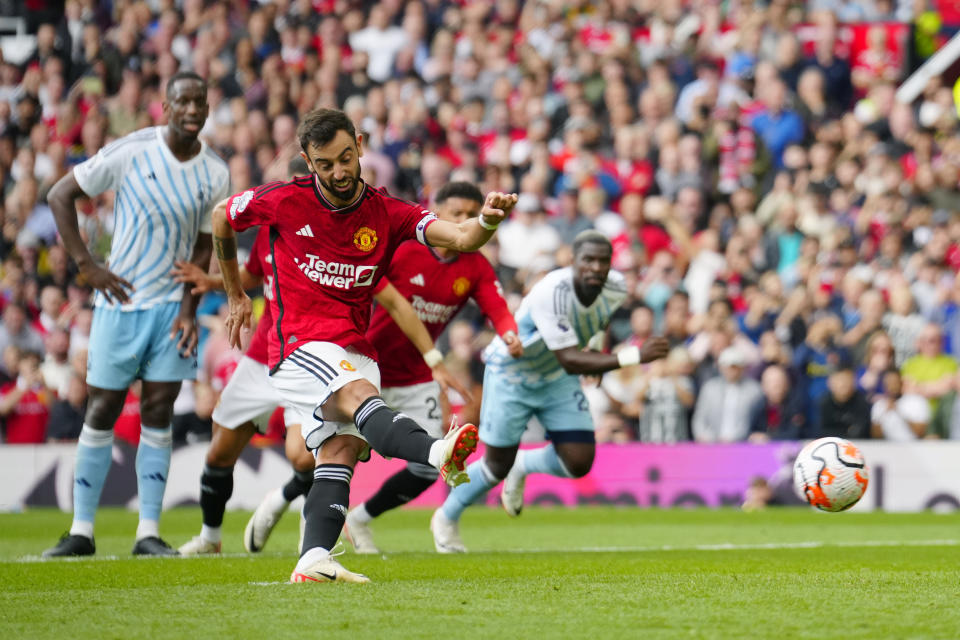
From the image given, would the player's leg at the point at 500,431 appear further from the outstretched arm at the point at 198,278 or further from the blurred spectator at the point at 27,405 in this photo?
the blurred spectator at the point at 27,405

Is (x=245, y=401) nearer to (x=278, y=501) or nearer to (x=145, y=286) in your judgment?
(x=278, y=501)

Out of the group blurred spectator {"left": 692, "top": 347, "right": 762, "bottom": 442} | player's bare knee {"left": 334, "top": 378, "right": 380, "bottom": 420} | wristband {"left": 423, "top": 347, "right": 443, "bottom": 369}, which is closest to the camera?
player's bare knee {"left": 334, "top": 378, "right": 380, "bottom": 420}

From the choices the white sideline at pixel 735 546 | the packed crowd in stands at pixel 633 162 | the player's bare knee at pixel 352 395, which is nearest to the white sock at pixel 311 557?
the player's bare knee at pixel 352 395

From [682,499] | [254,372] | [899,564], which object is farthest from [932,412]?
[254,372]

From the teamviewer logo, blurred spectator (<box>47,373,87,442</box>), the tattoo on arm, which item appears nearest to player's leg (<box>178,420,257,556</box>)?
the tattoo on arm

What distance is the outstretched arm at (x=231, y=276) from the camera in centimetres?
682

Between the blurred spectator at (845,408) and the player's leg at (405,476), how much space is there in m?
6.20

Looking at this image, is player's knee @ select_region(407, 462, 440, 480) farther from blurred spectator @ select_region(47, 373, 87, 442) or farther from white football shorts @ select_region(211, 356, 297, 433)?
blurred spectator @ select_region(47, 373, 87, 442)

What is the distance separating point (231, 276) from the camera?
7.12 m

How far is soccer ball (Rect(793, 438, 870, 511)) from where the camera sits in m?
8.01

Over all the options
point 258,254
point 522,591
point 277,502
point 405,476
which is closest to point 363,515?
point 405,476

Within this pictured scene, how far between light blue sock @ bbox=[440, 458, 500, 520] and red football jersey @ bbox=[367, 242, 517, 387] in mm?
871

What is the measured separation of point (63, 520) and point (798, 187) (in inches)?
368

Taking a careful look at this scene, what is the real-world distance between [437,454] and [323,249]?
129 centimetres
